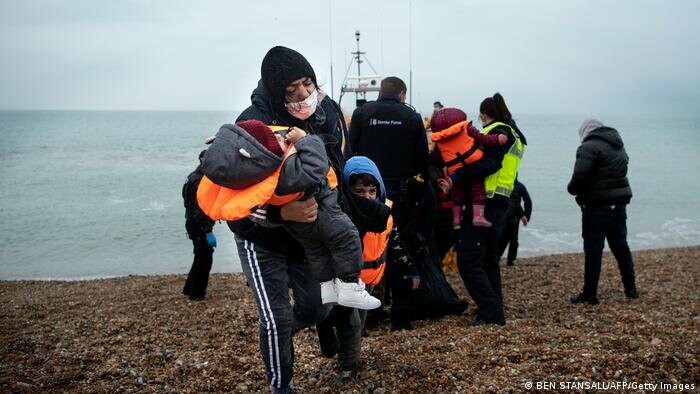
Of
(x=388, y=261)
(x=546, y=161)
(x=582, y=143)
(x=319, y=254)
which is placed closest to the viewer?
(x=319, y=254)

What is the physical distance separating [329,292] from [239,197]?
0.88m

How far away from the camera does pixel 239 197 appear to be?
3.11 metres

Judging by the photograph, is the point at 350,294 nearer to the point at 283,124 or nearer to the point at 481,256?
the point at 283,124

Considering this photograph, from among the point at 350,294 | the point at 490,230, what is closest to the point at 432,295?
the point at 490,230

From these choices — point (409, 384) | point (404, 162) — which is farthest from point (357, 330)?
point (404, 162)

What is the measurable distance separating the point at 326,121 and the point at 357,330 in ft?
4.90

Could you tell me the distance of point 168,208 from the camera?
24.9 metres

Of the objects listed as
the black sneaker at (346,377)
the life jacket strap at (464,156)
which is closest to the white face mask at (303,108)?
the black sneaker at (346,377)

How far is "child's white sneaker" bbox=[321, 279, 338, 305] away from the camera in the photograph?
3572mm

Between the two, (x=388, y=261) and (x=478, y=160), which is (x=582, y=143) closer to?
(x=478, y=160)

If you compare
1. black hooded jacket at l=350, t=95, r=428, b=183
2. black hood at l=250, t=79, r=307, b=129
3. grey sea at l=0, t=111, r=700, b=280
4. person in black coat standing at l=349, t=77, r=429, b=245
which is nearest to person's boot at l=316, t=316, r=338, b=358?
black hood at l=250, t=79, r=307, b=129

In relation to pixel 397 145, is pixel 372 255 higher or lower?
lower

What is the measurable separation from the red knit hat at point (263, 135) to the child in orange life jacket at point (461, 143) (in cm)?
290

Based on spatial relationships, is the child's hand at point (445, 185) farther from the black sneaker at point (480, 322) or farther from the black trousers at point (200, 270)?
the black trousers at point (200, 270)
